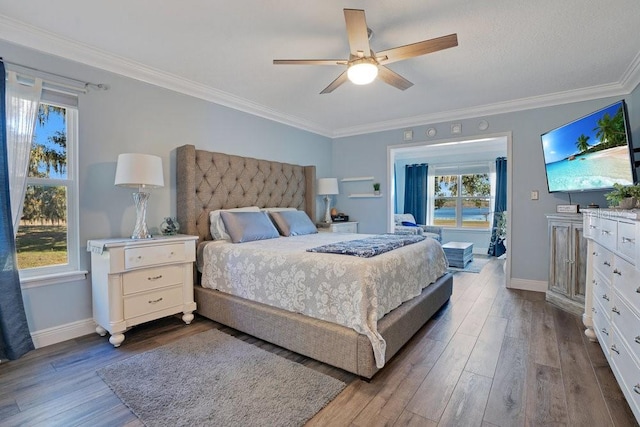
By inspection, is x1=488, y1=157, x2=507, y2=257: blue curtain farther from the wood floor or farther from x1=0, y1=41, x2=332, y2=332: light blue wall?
x1=0, y1=41, x2=332, y2=332: light blue wall

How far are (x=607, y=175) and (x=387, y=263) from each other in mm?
2395

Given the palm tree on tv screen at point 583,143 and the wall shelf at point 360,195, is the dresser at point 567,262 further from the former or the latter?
the wall shelf at point 360,195

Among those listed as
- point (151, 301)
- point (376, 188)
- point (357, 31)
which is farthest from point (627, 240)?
point (376, 188)

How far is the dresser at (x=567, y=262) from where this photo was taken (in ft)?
10.3

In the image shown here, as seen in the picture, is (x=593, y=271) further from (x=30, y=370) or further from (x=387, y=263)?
(x=30, y=370)

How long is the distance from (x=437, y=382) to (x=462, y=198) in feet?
21.1

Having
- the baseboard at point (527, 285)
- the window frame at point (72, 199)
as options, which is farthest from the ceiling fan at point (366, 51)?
the baseboard at point (527, 285)

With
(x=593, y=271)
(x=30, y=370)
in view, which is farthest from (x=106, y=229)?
(x=593, y=271)

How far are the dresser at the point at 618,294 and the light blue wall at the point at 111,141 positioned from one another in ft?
11.8

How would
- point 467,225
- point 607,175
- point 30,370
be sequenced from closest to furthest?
point 30,370, point 607,175, point 467,225

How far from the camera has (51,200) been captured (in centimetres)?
252

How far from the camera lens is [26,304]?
2.32 meters

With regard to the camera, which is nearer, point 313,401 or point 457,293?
point 313,401

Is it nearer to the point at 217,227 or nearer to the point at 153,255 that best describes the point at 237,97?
the point at 217,227
